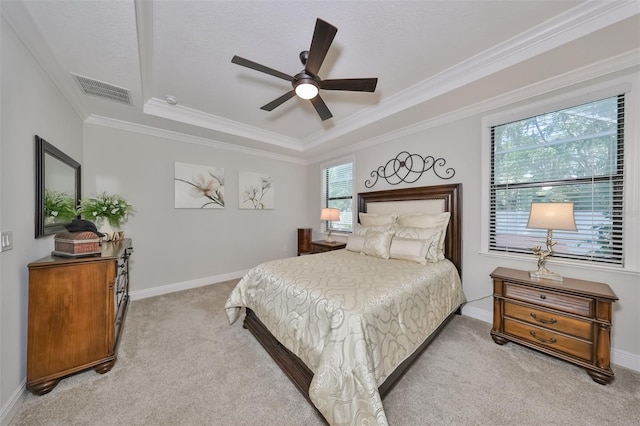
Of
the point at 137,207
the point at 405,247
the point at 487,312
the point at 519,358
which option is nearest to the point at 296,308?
the point at 405,247

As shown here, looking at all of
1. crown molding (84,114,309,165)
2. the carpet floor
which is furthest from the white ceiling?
the carpet floor

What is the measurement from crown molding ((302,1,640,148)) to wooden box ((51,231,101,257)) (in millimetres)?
3325

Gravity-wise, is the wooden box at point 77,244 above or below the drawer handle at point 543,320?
above

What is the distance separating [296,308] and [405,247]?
1546 mm

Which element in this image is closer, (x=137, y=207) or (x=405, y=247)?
(x=405, y=247)

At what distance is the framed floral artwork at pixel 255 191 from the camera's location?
14.4ft

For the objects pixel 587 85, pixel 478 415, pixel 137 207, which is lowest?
pixel 478 415

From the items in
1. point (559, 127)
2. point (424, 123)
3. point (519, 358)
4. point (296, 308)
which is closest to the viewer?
point (296, 308)

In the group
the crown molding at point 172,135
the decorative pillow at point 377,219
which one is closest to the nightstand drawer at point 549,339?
the decorative pillow at point 377,219

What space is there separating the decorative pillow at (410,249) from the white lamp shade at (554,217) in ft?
3.13

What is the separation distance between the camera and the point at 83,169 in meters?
2.98

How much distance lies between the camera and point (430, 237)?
2.71 meters

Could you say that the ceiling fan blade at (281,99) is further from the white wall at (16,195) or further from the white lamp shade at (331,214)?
the white lamp shade at (331,214)

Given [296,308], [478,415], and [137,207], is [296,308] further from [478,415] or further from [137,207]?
[137,207]
